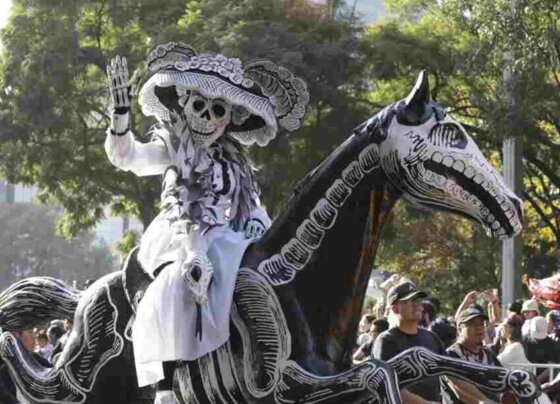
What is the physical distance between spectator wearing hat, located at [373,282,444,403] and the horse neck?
139 cm

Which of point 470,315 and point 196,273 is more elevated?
point 470,315

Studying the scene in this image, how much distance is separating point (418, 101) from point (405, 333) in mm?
2150

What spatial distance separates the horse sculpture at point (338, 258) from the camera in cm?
745

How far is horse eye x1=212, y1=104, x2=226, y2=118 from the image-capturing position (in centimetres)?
830

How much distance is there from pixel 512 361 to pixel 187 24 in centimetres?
1711

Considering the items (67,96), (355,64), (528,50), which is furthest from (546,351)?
(67,96)

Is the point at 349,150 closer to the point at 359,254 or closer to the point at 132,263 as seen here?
the point at 359,254

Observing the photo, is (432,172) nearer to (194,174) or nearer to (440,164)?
(440,164)

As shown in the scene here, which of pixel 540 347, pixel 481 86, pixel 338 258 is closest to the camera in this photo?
pixel 338 258

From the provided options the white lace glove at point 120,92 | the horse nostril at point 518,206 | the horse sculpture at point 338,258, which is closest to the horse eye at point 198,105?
the white lace glove at point 120,92

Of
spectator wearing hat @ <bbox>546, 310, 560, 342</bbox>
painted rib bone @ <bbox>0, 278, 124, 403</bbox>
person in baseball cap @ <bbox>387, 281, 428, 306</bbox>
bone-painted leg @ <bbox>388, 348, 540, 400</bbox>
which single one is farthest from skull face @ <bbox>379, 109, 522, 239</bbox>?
spectator wearing hat @ <bbox>546, 310, 560, 342</bbox>

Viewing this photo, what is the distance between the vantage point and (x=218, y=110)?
27.3 feet

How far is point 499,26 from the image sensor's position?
866 inches

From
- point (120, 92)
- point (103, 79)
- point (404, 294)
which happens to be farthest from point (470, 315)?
point (103, 79)
